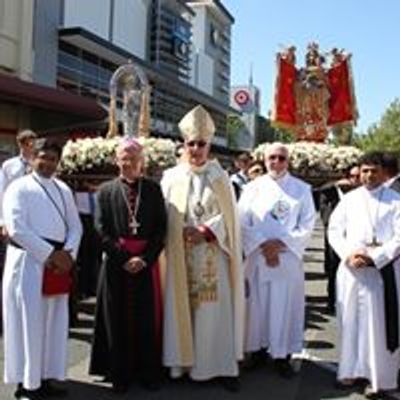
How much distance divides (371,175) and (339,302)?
1052 mm

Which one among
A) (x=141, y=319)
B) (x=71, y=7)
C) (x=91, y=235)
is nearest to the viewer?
(x=141, y=319)

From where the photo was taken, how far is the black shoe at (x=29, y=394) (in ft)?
20.0

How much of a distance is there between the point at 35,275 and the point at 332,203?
5594 millimetres

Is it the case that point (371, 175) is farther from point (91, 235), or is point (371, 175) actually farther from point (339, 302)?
point (91, 235)

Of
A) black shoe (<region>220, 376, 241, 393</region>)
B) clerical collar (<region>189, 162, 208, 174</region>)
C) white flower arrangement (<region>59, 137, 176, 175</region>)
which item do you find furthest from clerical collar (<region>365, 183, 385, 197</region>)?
white flower arrangement (<region>59, 137, 176, 175</region>)

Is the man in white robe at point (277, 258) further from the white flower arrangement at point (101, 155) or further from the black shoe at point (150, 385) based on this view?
the white flower arrangement at point (101, 155)

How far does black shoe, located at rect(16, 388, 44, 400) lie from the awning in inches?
643

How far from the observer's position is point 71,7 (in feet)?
143

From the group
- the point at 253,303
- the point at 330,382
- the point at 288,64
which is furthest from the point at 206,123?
the point at 288,64

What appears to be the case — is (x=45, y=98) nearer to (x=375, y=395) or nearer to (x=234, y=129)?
(x=375, y=395)

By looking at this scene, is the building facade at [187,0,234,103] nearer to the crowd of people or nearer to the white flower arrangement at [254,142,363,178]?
the white flower arrangement at [254,142,363,178]

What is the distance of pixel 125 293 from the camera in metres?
6.52

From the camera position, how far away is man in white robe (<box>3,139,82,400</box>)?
5.97 m

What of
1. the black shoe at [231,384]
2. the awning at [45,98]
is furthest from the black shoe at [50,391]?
the awning at [45,98]
